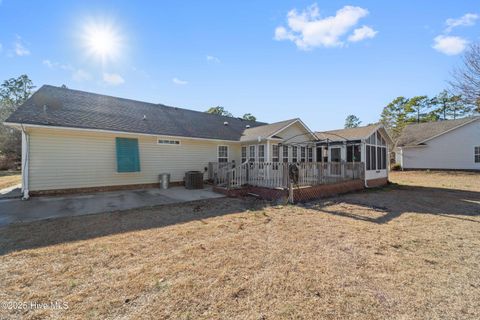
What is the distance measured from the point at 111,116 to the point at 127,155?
232 cm

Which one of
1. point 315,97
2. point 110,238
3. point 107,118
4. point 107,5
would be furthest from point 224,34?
point 110,238

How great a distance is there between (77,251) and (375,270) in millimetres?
5013

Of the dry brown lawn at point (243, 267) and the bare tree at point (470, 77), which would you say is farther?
the bare tree at point (470, 77)

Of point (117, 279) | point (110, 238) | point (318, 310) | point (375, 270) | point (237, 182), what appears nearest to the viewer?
point (318, 310)

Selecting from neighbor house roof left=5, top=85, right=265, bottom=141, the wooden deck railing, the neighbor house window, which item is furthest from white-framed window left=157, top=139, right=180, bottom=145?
the neighbor house window

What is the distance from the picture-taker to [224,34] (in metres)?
10.7

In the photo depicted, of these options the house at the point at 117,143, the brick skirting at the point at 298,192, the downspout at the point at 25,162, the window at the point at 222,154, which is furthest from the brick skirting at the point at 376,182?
the downspout at the point at 25,162

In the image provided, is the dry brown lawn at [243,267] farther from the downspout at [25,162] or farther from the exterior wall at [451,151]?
the exterior wall at [451,151]

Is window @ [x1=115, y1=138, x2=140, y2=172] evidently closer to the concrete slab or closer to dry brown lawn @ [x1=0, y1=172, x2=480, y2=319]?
the concrete slab

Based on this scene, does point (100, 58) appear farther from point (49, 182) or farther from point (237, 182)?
point (237, 182)

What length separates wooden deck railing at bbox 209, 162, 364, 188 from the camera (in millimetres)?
8688

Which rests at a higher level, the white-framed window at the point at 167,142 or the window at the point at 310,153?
the white-framed window at the point at 167,142

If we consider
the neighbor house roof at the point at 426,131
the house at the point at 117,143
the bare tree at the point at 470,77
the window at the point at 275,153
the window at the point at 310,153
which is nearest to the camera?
the house at the point at 117,143

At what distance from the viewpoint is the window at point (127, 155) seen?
1028cm
